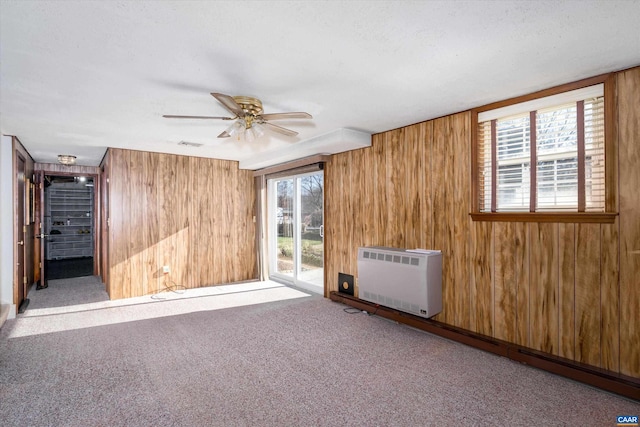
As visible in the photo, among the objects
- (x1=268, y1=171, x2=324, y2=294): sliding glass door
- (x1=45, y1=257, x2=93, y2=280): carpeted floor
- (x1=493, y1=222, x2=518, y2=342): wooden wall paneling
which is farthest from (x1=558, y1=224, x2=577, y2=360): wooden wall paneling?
(x1=45, y1=257, x2=93, y2=280): carpeted floor

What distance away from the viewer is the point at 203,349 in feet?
9.78

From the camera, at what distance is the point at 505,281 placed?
2943 millimetres

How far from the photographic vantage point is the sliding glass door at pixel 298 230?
17.6ft

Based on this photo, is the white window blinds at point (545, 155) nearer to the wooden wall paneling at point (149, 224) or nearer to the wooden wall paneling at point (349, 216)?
the wooden wall paneling at point (349, 216)

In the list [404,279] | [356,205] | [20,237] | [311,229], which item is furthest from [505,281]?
[20,237]

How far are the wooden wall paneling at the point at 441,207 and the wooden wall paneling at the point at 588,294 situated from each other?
1084 millimetres

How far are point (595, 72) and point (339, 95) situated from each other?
1.98 meters

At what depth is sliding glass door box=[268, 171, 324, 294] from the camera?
5.36 meters

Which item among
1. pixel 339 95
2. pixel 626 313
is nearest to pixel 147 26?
pixel 339 95

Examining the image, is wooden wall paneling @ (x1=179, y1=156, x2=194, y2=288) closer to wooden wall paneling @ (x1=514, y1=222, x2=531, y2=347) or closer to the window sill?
the window sill

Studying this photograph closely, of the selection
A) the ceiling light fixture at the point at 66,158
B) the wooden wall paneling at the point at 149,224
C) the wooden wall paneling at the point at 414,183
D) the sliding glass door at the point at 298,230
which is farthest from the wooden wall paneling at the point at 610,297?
the ceiling light fixture at the point at 66,158

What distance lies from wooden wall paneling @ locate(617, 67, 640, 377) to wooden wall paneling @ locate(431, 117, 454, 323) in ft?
4.44

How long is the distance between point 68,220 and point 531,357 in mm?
11769

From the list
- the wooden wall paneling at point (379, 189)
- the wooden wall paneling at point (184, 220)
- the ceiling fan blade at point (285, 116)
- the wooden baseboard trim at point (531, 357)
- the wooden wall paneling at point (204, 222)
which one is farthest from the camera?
the wooden wall paneling at point (204, 222)
